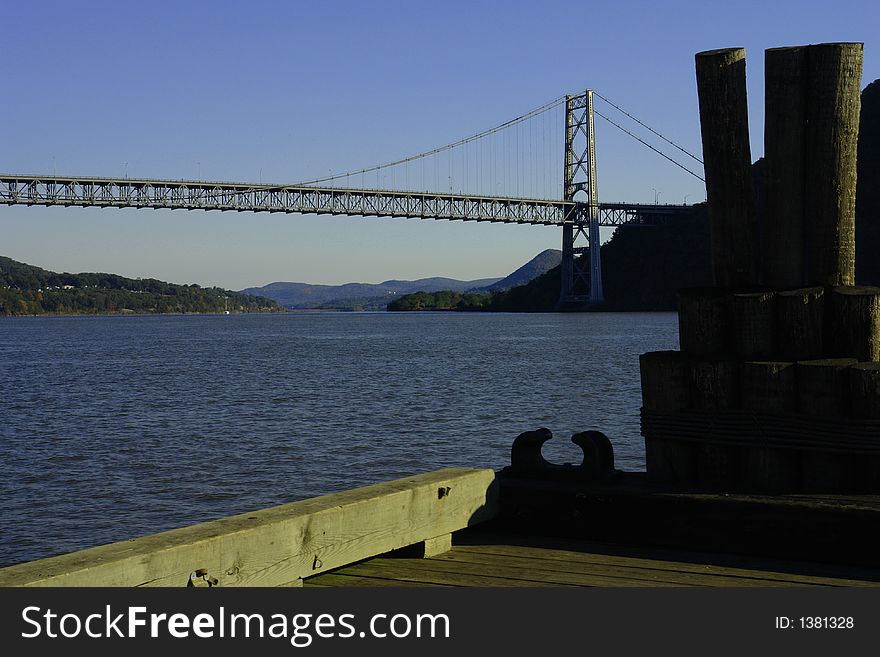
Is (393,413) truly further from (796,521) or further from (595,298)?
(595,298)

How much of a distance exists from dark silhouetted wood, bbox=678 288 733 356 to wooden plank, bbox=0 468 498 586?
986mm

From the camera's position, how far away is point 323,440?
60.7 feet

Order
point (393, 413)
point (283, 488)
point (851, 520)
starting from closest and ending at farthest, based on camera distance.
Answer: point (851, 520) → point (283, 488) → point (393, 413)

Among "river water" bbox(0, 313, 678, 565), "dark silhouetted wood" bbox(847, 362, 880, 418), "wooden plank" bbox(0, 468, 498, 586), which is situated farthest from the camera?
"river water" bbox(0, 313, 678, 565)

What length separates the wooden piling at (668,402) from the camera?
4.39 m

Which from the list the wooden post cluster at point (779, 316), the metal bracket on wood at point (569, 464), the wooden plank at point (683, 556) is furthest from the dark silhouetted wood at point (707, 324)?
the wooden plank at point (683, 556)

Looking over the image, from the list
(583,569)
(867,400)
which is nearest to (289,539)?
(583,569)

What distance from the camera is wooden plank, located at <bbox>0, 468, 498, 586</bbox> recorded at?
119 inches

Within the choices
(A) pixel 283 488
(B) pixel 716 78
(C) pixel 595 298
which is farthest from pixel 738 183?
(C) pixel 595 298

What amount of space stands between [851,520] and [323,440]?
49.6ft

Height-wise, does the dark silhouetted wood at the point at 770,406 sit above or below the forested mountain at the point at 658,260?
below

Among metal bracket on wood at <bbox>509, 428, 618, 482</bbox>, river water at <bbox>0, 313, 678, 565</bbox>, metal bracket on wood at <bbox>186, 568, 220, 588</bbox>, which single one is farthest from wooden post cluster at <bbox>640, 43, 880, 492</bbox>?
river water at <bbox>0, 313, 678, 565</bbox>

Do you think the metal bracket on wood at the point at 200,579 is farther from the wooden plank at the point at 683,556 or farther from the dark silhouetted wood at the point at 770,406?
the dark silhouetted wood at the point at 770,406

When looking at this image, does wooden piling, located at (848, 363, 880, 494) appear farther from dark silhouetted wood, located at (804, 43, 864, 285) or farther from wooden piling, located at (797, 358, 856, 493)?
dark silhouetted wood, located at (804, 43, 864, 285)
